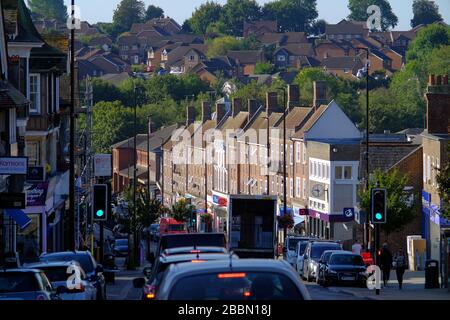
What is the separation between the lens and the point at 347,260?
4550 cm

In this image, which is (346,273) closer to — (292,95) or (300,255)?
(300,255)

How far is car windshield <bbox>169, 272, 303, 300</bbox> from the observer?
1612 cm

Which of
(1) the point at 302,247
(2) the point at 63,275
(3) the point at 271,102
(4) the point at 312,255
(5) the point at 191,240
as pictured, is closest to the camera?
(2) the point at 63,275

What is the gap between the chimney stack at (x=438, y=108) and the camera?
225ft

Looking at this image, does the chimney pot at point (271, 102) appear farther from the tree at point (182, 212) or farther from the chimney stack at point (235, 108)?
the chimney stack at point (235, 108)

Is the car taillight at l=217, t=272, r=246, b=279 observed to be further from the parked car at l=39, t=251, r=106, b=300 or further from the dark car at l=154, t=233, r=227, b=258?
the dark car at l=154, t=233, r=227, b=258

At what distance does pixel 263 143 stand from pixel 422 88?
98.1m

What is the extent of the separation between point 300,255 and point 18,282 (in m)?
31.2

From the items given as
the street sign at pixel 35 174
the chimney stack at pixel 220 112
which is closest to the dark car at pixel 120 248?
the street sign at pixel 35 174

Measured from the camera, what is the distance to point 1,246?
1784 inches

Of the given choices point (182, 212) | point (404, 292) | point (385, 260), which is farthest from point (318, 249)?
point (182, 212)

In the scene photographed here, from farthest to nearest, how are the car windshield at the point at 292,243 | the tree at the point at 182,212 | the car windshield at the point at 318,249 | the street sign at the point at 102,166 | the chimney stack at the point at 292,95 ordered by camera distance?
1. the chimney stack at the point at 292,95
2. the tree at the point at 182,212
3. the street sign at the point at 102,166
4. the car windshield at the point at 292,243
5. the car windshield at the point at 318,249

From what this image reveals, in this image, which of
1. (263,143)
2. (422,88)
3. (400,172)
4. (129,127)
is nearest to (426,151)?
(400,172)
